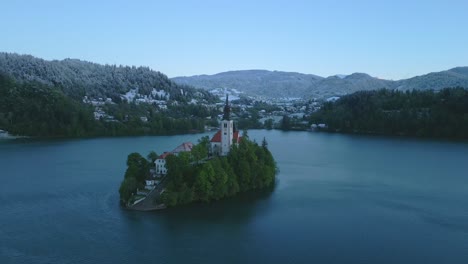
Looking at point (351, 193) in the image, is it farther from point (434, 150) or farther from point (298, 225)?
point (434, 150)

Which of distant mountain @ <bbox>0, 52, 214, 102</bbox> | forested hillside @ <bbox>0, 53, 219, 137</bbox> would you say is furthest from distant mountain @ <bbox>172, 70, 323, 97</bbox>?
forested hillside @ <bbox>0, 53, 219, 137</bbox>

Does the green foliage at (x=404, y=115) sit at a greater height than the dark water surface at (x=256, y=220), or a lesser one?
greater

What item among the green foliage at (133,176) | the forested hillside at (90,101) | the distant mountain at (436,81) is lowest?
the green foliage at (133,176)

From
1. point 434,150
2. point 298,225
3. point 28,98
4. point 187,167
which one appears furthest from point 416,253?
point 28,98

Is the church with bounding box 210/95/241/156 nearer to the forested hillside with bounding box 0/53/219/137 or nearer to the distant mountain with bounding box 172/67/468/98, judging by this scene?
the forested hillside with bounding box 0/53/219/137

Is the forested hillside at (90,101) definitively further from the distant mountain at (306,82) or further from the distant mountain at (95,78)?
the distant mountain at (306,82)

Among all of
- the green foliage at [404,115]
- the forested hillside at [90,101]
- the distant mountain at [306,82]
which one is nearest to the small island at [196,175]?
Answer: the forested hillside at [90,101]
